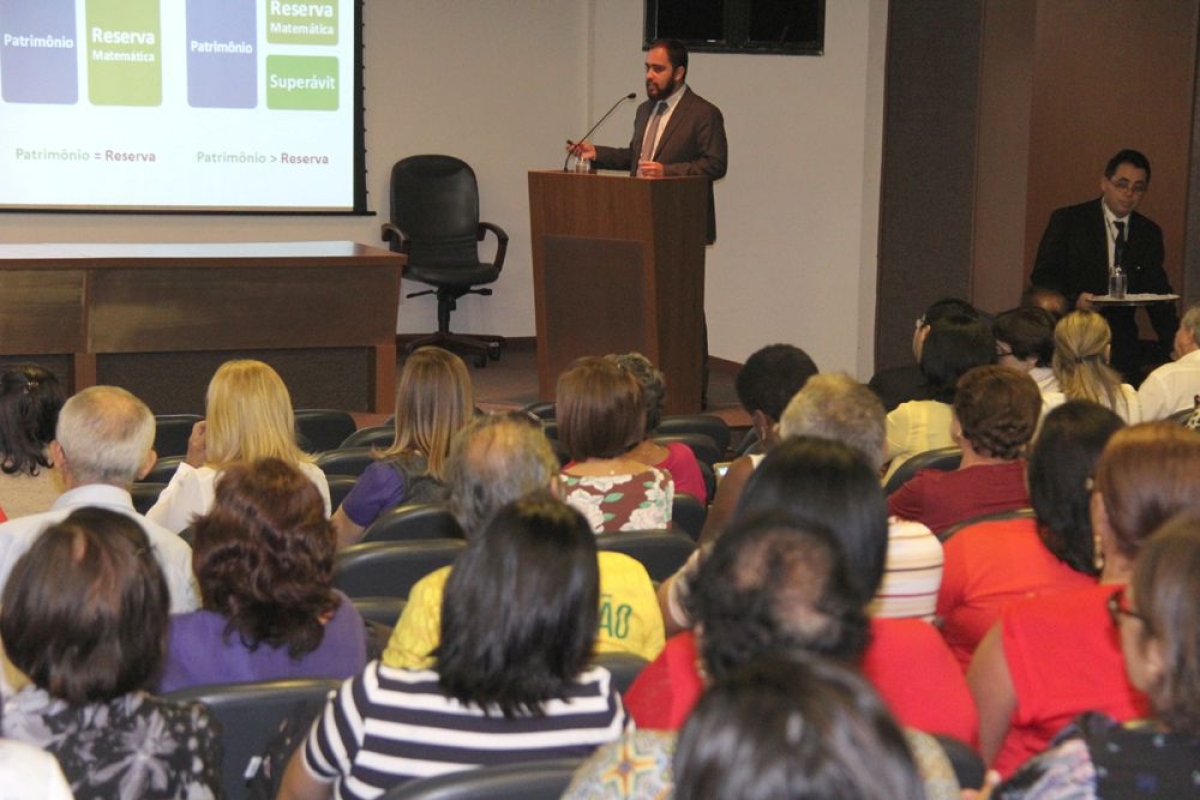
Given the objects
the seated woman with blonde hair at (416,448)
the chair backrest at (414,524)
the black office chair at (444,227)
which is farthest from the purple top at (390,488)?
the black office chair at (444,227)

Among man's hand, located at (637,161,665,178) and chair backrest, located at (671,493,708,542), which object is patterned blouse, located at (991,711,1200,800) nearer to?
chair backrest, located at (671,493,708,542)

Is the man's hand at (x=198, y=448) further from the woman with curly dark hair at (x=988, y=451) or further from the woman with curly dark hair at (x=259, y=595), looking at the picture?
the woman with curly dark hair at (x=988, y=451)

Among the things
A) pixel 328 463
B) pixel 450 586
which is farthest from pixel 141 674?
pixel 328 463

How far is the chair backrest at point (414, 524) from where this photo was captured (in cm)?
310

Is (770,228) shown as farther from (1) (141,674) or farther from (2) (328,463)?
(1) (141,674)

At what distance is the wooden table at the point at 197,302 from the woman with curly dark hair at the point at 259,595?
4360 millimetres

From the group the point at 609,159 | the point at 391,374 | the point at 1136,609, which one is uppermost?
the point at 609,159

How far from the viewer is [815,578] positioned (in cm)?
145

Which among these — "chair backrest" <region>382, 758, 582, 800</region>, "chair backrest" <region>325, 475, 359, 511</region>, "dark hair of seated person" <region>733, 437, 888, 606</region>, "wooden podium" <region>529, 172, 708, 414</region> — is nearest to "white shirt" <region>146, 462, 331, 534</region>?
"chair backrest" <region>325, 475, 359, 511</region>

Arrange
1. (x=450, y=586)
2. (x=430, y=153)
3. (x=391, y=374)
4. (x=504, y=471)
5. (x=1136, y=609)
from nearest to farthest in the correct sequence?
(x=1136, y=609) → (x=450, y=586) → (x=504, y=471) → (x=391, y=374) → (x=430, y=153)

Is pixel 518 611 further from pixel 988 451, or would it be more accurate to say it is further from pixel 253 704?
pixel 988 451

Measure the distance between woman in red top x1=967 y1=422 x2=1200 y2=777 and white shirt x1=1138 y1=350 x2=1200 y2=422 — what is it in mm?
2493

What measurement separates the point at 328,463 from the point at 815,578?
8.97ft

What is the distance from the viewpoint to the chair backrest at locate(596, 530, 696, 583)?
9.30ft
